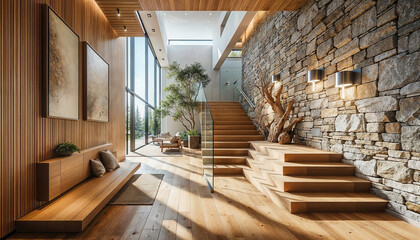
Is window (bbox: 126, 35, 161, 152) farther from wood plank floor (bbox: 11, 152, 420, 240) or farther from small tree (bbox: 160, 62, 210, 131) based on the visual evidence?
wood plank floor (bbox: 11, 152, 420, 240)

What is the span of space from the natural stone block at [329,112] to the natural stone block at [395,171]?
1.04m

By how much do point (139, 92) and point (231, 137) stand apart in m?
4.49

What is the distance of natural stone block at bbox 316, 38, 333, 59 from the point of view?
3.60 meters

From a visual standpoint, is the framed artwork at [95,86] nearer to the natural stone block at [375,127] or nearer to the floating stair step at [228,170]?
the floating stair step at [228,170]

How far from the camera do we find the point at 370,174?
2838 mm

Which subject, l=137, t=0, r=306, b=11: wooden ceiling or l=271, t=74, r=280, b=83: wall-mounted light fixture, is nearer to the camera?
l=137, t=0, r=306, b=11: wooden ceiling

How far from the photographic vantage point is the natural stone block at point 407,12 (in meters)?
2.26

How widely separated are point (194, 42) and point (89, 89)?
402 inches

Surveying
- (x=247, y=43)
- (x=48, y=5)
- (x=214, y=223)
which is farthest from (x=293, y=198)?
(x=247, y=43)

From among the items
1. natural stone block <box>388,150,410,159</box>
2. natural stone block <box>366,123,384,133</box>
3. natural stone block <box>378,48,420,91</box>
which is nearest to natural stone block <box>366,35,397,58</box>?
natural stone block <box>378,48,420,91</box>

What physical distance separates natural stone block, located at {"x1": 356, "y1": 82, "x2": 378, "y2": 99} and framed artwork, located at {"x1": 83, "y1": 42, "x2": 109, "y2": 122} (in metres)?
4.37

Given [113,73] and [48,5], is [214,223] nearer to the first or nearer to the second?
[48,5]

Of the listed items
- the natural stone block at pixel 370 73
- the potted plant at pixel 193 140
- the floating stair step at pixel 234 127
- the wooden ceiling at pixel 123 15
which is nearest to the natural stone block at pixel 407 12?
the natural stone block at pixel 370 73

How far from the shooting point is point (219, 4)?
13.5ft
